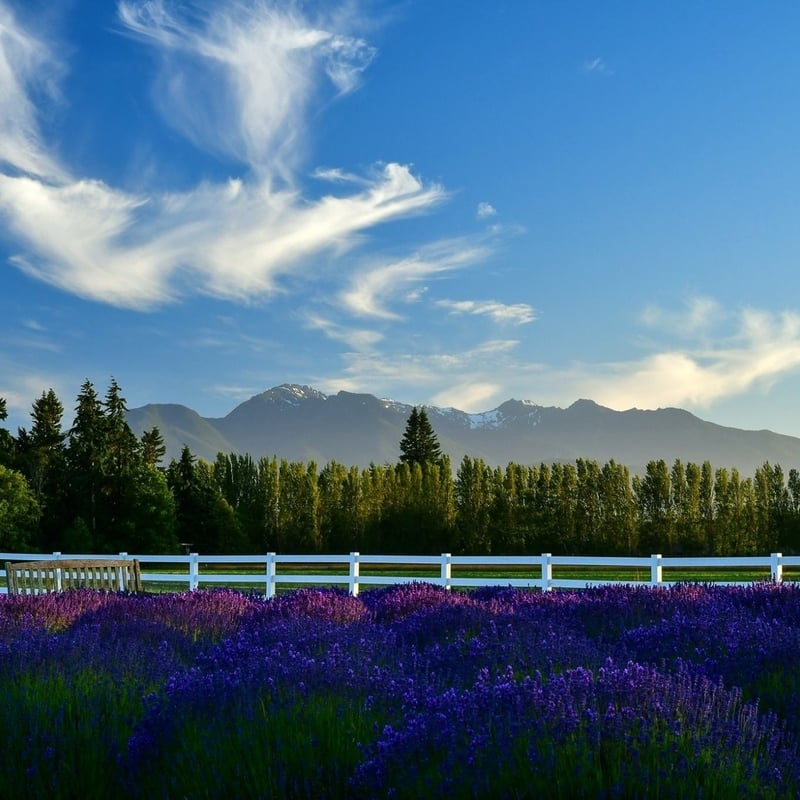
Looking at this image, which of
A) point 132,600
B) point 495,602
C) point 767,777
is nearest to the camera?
point 767,777

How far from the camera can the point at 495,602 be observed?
846 cm

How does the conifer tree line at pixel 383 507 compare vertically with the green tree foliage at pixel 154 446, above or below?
below

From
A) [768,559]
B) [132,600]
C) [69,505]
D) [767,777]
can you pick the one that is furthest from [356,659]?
[69,505]

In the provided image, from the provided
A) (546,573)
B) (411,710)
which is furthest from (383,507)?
(411,710)

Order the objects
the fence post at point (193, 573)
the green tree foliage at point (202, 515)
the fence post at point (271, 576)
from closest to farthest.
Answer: the fence post at point (271, 576) < the fence post at point (193, 573) < the green tree foliage at point (202, 515)

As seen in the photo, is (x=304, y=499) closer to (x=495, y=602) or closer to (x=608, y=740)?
(x=495, y=602)

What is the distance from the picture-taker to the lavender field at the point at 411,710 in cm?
374

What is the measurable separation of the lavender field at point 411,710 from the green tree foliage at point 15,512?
48579 millimetres

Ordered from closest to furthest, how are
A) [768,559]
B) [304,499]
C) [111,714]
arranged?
1. [111,714]
2. [768,559]
3. [304,499]

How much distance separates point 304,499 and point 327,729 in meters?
58.2

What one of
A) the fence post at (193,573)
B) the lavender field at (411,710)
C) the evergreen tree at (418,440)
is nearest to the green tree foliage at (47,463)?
the evergreen tree at (418,440)

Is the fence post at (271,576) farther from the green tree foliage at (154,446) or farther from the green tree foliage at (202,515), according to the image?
the green tree foliage at (154,446)

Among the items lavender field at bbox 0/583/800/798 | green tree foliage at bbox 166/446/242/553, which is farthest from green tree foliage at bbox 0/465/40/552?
lavender field at bbox 0/583/800/798

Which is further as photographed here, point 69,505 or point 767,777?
point 69,505
